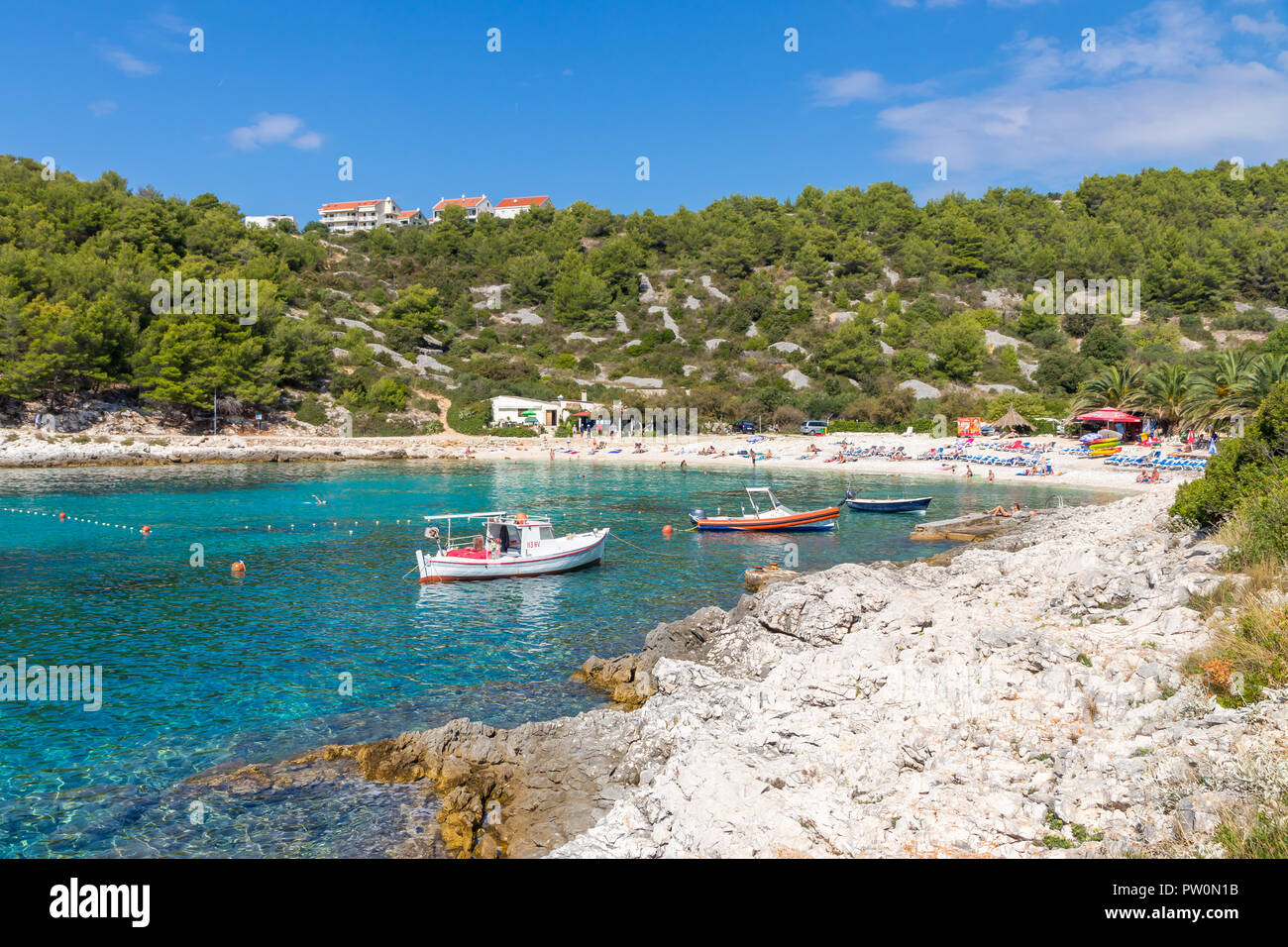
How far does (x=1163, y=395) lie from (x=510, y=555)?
56251 millimetres

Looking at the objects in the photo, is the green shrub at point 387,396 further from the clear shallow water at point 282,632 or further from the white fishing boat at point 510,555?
the white fishing boat at point 510,555

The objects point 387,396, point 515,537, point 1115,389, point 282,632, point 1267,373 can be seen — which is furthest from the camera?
point 387,396

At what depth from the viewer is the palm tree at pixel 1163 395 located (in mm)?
59562

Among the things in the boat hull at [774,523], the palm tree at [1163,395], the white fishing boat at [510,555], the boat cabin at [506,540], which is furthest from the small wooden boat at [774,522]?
the palm tree at [1163,395]

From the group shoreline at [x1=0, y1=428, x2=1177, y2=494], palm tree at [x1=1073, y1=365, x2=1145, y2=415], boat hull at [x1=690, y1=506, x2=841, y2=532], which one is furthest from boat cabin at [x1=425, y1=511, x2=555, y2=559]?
palm tree at [x1=1073, y1=365, x2=1145, y2=415]

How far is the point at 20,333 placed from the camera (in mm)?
63500

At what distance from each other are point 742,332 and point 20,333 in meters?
74.9

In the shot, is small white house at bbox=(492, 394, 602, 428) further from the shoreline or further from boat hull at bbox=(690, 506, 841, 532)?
boat hull at bbox=(690, 506, 841, 532)

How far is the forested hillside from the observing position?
2682 inches

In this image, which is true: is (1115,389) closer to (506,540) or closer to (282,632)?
(506,540)

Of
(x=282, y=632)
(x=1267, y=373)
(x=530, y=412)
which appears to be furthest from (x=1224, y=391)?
(x=282, y=632)

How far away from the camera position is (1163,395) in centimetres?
6056

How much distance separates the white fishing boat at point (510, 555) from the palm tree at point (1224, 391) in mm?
43179
